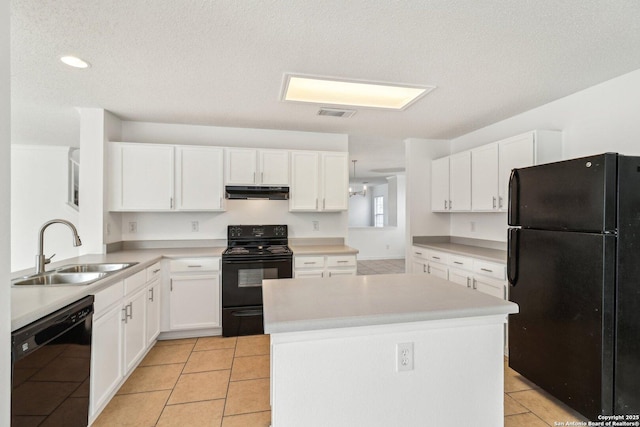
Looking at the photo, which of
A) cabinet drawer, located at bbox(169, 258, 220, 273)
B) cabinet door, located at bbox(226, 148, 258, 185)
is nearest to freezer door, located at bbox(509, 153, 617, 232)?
cabinet door, located at bbox(226, 148, 258, 185)

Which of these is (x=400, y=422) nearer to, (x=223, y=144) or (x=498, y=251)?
(x=498, y=251)

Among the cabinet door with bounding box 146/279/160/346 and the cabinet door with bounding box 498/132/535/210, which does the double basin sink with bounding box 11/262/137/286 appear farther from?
the cabinet door with bounding box 498/132/535/210

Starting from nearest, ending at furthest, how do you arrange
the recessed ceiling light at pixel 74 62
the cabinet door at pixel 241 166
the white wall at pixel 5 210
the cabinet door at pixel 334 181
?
the white wall at pixel 5 210, the recessed ceiling light at pixel 74 62, the cabinet door at pixel 241 166, the cabinet door at pixel 334 181

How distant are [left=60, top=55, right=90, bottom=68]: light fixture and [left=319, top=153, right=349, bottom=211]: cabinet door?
2.37 metres

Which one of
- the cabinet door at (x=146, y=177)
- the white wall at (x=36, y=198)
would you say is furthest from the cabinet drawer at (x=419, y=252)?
the white wall at (x=36, y=198)

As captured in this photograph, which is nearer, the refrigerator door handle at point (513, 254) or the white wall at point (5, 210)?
the white wall at point (5, 210)

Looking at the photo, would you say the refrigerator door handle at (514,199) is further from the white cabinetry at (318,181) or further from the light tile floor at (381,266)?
the light tile floor at (381,266)

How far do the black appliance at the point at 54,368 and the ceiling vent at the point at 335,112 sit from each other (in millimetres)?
2474

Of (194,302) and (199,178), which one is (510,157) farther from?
(194,302)

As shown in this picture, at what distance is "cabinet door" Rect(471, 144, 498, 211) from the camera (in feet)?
10.7

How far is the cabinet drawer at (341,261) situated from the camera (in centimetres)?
352

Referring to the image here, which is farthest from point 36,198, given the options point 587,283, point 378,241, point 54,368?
→ point 378,241

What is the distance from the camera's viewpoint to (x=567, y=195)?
6.53ft

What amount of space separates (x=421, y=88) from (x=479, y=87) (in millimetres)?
486
